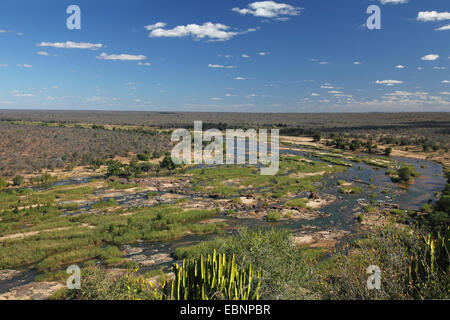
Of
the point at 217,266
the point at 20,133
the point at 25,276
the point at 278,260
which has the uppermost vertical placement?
the point at 20,133

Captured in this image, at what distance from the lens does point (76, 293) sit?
36.5ft

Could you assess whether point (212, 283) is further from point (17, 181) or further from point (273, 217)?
point (17, 181)

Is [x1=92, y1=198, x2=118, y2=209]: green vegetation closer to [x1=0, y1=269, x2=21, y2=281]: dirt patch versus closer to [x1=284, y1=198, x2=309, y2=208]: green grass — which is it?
[x1=0, y1=269, x2=21, y2=281]: dirt patch

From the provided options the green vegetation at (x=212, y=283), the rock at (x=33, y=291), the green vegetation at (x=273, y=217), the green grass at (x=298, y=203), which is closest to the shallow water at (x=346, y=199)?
the green vegetation at (x=273, y=217)

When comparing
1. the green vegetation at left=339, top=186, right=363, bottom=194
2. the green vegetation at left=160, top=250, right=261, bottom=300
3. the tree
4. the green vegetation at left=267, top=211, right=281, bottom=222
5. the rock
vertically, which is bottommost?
the rock

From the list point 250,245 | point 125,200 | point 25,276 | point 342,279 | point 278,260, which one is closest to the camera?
point 342,279

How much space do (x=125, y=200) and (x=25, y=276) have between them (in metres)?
12.8

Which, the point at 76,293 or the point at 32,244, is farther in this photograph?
the point at 32,244

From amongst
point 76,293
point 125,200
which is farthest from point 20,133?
point 76,293

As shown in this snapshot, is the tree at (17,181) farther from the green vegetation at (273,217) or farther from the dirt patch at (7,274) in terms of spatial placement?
the green vegetation at (273,217)

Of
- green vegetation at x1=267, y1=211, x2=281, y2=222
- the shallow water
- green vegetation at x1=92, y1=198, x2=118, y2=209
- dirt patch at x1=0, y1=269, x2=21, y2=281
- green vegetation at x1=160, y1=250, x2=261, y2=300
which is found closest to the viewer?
green vegetation at x1=160, y1=250, x2=261, y2=300

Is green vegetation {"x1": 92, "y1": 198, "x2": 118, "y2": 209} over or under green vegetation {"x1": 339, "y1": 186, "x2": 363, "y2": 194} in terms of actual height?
under

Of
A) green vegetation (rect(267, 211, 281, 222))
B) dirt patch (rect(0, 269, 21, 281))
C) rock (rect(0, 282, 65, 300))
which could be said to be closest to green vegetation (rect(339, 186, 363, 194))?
green vegetation (rect(267, 211, 281, 222))

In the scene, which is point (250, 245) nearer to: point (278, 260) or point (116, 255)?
point (278, 260)
